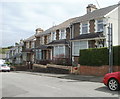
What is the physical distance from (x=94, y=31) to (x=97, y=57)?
20.4ft

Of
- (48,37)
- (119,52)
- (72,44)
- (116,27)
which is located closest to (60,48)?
(72,44)

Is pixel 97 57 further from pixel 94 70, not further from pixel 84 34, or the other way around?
pixel 84 34

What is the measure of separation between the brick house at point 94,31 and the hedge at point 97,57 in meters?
3.15

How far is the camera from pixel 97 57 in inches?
658

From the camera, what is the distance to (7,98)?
738cm

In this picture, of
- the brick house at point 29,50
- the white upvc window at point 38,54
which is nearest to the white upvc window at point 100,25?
the white upvc window at point 38,54

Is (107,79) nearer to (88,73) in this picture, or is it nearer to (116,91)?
(116,91)

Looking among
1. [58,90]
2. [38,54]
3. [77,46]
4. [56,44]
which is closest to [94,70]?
[77,46]

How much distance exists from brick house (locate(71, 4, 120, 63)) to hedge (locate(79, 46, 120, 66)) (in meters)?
3.15

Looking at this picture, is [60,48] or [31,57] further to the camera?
[31,57]

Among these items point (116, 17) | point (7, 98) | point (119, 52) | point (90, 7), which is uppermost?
point (90, 7)

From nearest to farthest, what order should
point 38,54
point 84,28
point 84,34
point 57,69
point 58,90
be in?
point 58,90 < point 57,69 < point 84,34 < point 84,28 < point 38,54

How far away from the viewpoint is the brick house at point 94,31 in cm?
2052

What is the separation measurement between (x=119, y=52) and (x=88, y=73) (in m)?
4.01
